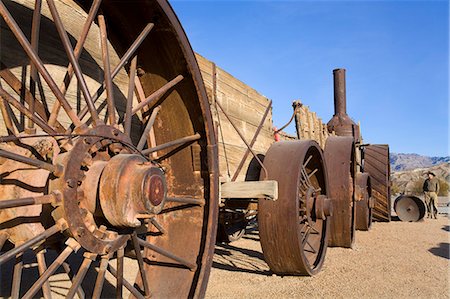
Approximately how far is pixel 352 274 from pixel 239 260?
4.31ft

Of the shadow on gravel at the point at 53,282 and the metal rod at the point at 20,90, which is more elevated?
the metal rod at the point at 20,90

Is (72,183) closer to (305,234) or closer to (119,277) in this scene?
(119,277)

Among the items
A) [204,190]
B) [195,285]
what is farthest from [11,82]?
[195,285]

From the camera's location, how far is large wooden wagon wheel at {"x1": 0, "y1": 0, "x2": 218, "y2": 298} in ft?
6.09

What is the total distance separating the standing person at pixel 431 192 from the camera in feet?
34.2

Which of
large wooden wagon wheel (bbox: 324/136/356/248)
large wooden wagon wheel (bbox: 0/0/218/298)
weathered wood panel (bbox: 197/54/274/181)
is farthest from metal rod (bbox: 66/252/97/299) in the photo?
large wooden wagon wheel (bbox: 324/136/356/248)

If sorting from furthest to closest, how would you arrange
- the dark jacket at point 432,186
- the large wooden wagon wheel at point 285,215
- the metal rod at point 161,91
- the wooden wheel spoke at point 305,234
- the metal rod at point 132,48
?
the dark jacket at point 432,186 < the wooden wheel spoke at point 305,234 < the large wooden wagon wheel at point 285,215 < the metal rod at point 161,91 < the metal rod at point 132,48

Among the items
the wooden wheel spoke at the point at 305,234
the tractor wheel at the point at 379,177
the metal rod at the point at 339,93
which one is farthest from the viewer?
the metal rod at the point at 339,93

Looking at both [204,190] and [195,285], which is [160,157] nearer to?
[204,190]

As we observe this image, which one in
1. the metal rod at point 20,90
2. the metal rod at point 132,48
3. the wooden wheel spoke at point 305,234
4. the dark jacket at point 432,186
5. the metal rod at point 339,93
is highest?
the metal rod at point 339,93

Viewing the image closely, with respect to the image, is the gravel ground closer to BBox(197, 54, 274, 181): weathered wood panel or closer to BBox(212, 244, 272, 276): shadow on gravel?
BBox(212, 244, 272, 276): shadow on gravel

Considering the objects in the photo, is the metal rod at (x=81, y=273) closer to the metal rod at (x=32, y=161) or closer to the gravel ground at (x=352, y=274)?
the metal rod at (x=32, y=161)

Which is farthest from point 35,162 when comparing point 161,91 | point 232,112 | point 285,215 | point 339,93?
point 339,93

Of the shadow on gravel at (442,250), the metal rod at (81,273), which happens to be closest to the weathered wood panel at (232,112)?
the metal rod at (81,273)
